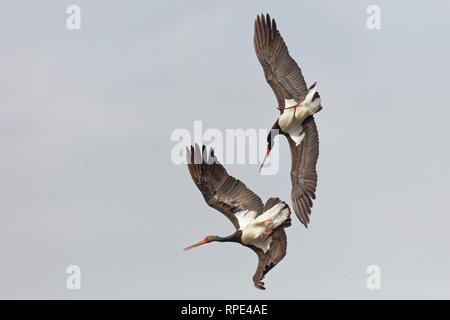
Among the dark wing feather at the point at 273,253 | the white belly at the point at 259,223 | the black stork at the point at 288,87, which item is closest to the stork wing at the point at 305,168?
the black stork at the point at 288,87

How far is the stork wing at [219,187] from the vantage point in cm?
4269

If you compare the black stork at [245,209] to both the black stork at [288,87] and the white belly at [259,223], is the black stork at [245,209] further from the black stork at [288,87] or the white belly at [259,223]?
the black stork at [288,87]

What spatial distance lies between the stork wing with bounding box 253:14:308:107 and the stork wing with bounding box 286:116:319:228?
1.12 metres

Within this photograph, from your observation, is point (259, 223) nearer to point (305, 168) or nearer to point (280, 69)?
point (305, 168)

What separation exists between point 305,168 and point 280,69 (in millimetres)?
3306

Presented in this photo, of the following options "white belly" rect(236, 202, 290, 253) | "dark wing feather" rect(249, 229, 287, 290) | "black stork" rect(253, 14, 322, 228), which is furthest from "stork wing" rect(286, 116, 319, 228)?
"dark wing feather" rect(249, 229, 287, 290)

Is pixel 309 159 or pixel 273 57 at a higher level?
pixel 273 57

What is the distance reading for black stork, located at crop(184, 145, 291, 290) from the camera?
42719mm

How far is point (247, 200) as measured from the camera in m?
43.3

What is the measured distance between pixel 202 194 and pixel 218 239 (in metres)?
2.09
